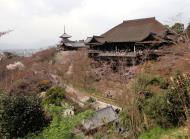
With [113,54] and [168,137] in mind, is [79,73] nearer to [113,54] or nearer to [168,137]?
[113,54]

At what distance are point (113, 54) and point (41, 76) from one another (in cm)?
644

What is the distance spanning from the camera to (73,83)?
26.1 metres

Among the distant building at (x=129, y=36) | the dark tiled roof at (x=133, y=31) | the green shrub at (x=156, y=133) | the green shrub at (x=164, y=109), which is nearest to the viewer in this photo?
the green shrub at (x=156, y=133)

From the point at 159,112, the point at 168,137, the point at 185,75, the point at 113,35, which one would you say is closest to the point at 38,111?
the point at 159,112

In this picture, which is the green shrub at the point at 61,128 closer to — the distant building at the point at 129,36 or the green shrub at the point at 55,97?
the green shrub at the point at 55,97

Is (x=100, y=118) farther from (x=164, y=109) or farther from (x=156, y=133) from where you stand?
(x=164, y=109)

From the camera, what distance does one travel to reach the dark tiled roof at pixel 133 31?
84.0 ft

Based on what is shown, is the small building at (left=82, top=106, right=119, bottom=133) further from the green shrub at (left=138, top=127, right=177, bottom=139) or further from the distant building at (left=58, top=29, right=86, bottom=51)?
the distant building at (left=58, top=29, right=86, bottom=51)

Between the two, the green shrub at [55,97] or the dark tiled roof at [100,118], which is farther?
the green shrub at [55,97]

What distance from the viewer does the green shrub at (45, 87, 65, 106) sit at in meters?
18.1

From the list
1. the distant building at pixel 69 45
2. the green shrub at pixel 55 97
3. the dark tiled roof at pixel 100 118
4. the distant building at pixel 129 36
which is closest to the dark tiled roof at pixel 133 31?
the distant building at pixel 129 36

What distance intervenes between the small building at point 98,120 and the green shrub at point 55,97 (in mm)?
4527

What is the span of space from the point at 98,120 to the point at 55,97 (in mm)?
5770

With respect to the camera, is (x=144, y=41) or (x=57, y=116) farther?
(x=144, y=41)
